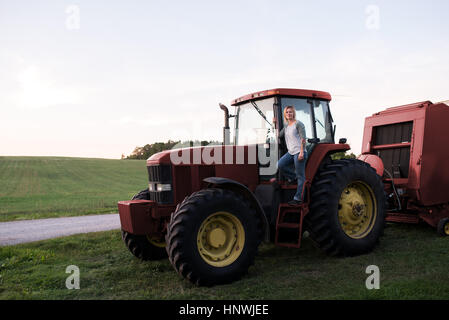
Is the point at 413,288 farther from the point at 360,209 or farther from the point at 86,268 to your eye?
the point at 86,268

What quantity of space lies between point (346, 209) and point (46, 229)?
7626 millimetres

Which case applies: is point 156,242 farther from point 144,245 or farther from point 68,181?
point 68,181

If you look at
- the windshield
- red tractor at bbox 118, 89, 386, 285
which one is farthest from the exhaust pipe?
the windshield

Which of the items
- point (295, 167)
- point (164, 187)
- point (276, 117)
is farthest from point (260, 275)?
point (276, 117)

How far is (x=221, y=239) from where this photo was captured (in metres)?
5.06

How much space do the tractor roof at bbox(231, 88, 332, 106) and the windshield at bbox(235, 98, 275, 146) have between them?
11 centimetres

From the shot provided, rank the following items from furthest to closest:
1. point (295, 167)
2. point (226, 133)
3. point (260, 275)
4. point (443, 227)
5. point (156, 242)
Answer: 1. point (443, 227)
2. point (226, 133)
3. point (156, 242)
4. point (295, 167)
5. point (260, 275)

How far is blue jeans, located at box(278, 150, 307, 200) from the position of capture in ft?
19.0

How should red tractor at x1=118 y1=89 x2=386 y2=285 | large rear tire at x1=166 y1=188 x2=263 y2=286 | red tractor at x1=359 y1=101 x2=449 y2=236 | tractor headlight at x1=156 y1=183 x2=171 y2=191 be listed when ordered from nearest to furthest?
1. large rear tire at x1=166 y1=188 x2=263 y2=286
2. red tractor at x1=118 y1=89 x2=386 y2=285
3. tractor headlight at x1=156 y1=183 x2=171 y2=191
4. red tractor at x1=359 y1=101 x2=449 y2=236

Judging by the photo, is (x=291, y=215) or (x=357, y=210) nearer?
(x=291, y=215)

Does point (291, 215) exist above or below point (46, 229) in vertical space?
above

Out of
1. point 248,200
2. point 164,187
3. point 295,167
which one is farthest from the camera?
point 295,167

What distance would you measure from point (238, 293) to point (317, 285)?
957 millimetres

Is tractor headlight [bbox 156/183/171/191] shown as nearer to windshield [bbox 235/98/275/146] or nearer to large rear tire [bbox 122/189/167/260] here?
large rear tire [bbox 122/189/167/260]
